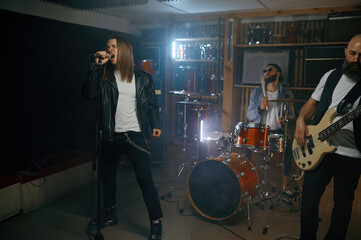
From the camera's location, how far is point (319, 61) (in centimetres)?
439

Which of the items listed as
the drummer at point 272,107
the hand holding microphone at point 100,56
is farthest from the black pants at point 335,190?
the hand holding microphone at point 100,56

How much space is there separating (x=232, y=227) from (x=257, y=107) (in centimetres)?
157

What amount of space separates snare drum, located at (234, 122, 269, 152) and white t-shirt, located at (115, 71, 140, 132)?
125 cm

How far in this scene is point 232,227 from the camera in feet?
10.9

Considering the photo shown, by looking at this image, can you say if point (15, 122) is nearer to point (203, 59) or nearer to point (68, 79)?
point (68, 79)

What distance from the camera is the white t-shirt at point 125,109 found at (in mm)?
2902

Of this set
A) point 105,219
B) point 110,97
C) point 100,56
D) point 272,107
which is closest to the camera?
point 100,56

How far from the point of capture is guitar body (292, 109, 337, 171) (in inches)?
93.4

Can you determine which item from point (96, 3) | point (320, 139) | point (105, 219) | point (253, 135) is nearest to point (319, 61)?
point (253, 135)

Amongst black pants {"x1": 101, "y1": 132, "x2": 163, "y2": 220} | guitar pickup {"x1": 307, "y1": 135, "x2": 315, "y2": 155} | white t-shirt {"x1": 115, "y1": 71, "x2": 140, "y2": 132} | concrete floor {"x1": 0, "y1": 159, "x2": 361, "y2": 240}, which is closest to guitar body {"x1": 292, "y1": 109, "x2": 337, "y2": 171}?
guitar pickup {"x1": 307, "y1": 135, "x2": 315, "y2": 155}

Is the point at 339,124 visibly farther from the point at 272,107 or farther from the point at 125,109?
the point at 272,107

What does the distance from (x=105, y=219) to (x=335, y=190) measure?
212 centimetres

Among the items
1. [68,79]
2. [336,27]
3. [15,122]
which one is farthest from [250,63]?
[15,122]

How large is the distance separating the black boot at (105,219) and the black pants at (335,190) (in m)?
1.80
